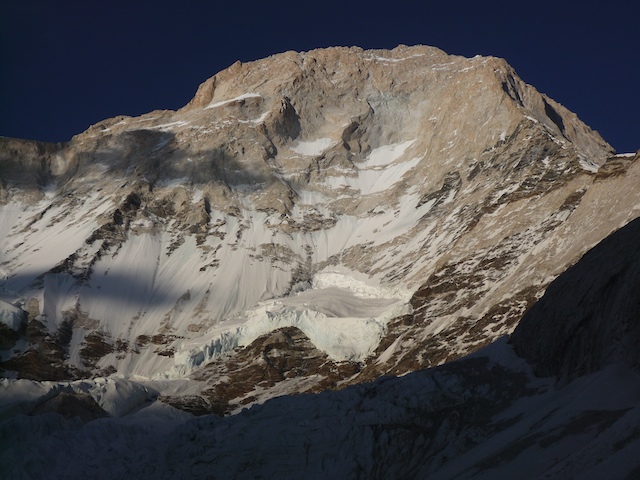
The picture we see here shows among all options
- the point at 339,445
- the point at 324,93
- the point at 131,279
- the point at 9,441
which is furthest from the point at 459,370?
the point at 324,93

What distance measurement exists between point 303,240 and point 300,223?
5.43 metres

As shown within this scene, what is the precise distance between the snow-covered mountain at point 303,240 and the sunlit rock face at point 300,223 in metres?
0.34

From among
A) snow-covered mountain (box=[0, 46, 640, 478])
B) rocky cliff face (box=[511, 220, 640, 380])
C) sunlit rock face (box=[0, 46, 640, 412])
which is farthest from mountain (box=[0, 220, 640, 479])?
sunlit rock face (box=[0, 46, 640, 412])

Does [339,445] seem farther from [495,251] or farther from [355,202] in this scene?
[355,202]

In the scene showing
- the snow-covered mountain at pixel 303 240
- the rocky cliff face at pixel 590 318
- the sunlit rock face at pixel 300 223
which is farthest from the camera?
the sunlit rock face at pixel 300 223

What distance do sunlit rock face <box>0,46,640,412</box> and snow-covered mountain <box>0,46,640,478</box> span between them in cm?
34

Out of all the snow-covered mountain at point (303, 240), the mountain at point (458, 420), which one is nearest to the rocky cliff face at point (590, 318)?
the mountain at point (458, 420)

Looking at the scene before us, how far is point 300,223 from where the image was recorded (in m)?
120

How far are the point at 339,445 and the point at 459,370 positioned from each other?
19.9ft

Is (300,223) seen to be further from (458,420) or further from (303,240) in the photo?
(458,420)

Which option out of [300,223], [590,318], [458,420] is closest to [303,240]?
[300,223]

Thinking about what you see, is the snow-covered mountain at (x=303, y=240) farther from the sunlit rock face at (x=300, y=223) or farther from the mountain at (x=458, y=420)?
the sunlit rock face at (x=300, y=223)

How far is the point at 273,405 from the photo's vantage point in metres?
33.0

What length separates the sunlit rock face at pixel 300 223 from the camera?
71938mm
